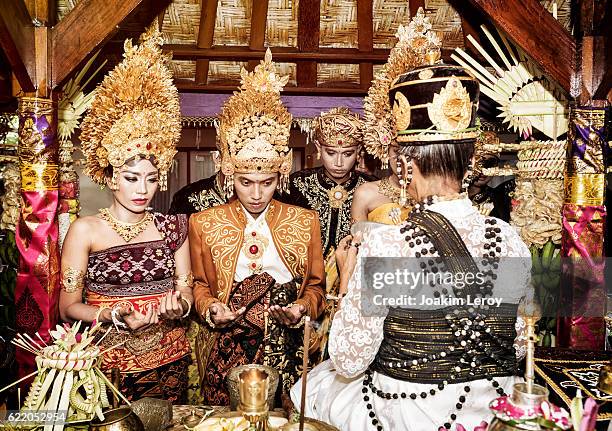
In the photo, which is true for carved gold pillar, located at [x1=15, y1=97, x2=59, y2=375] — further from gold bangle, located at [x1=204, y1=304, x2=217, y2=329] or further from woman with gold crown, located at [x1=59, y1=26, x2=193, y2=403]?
gold bangle, located at [x1=204, y1=304, x2=217, y2=329]

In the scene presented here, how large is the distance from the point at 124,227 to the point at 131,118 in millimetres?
605

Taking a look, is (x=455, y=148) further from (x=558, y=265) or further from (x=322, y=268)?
(x=558, y=265)

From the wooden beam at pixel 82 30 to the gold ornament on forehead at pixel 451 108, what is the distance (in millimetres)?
1828

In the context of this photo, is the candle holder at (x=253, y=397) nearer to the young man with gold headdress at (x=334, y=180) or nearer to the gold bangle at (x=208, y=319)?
the gold bangle at (x=208, y=319)

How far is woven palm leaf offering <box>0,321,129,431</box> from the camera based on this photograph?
223 centimetres

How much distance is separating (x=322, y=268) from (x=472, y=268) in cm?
175

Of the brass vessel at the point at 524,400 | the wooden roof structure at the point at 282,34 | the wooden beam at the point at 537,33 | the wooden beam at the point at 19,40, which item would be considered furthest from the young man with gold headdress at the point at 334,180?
the brass vessel at the point at 524,400

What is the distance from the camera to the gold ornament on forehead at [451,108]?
90.9 inches

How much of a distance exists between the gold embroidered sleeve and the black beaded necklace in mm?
1809

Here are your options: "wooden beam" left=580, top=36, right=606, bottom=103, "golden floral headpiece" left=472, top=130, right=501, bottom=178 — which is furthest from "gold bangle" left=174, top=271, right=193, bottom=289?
"wooden beam" left=580, top=36, right=606, bottom=103

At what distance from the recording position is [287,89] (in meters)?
5.50

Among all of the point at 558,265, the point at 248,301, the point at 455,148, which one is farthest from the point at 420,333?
the point at 558,265

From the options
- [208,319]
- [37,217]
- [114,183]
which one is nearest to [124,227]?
[114,183]

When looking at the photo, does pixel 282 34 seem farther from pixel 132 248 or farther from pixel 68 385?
pixel 68 385
